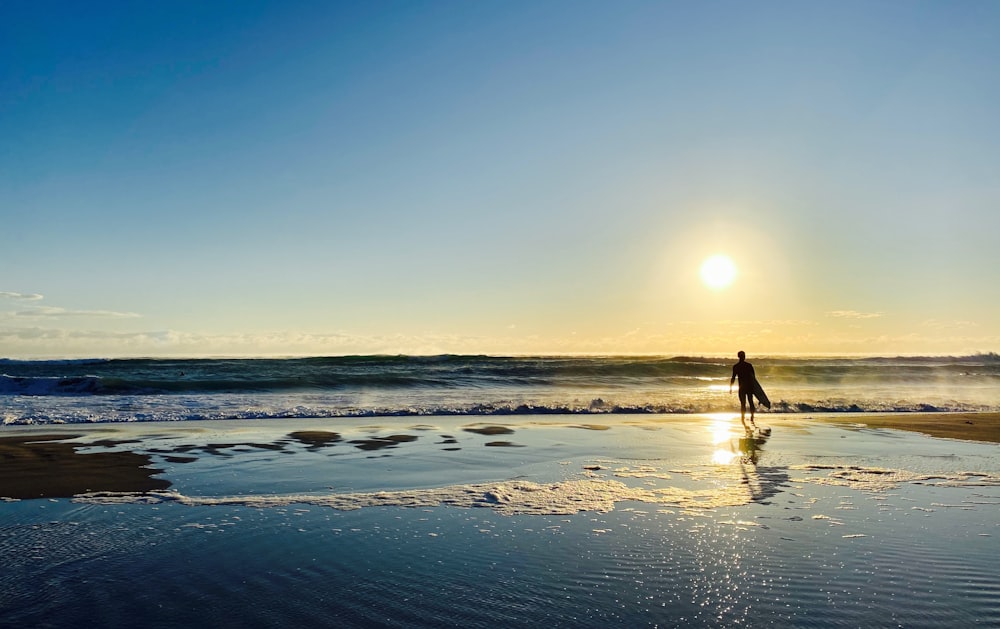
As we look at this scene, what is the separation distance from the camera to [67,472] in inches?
396

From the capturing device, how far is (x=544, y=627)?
4141mm

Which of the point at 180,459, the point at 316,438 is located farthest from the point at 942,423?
the point at 180,459

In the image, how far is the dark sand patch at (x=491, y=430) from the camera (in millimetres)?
15352

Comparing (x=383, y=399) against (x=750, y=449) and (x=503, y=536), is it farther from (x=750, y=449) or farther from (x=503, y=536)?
(x=503, y=536)

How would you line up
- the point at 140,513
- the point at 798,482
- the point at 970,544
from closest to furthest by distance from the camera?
the point at 970,544 → the point at 140,513 → the point at 798,482

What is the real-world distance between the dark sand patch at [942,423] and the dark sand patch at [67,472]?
1628cm

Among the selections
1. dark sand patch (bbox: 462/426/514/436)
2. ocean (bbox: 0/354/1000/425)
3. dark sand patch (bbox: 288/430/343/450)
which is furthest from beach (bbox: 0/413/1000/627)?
ocean (bbox: 0/354/1000/425)

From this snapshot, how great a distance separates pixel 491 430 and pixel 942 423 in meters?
12.6

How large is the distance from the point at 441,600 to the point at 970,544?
4.90 meters

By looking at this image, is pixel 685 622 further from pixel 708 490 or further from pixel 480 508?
pixel 708 490

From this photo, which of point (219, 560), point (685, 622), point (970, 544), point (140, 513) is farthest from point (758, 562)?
point (140, 513)

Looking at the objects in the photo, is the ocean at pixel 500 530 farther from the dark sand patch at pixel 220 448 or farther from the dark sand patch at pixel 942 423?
the dark sand patch at pixel 942 423

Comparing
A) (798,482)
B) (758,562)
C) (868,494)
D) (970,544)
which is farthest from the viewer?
(798,482)

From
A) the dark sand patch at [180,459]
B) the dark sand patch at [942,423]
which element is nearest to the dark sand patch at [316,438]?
the dark sand patch at [180,459]
